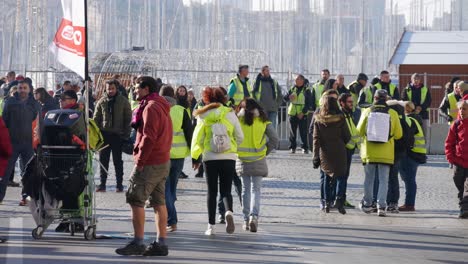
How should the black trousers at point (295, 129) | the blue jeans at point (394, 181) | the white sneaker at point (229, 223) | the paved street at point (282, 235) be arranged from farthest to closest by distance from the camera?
the black trousers at point (295, 129) < the blue jeans at point (394, 181) < the white sneaker at point (229, 223) < the paved street at point (282, 235)

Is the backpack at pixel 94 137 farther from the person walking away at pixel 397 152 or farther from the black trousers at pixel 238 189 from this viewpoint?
the person walking away at pixel 397 152

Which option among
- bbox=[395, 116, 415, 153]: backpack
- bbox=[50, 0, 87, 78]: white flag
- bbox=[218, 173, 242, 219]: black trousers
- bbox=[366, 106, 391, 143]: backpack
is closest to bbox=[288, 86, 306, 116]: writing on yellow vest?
bbox=[395, 116, 415, 153]: backpack

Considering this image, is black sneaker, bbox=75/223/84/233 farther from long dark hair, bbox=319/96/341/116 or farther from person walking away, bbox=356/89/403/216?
person walking away, bbox=356/89/403/216

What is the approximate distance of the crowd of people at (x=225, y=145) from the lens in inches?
476

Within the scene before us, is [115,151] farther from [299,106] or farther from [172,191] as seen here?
[299,106]

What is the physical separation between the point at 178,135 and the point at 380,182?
10.7 ft

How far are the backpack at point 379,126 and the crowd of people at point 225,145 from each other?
0.04 feet

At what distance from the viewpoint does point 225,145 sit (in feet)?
45.5

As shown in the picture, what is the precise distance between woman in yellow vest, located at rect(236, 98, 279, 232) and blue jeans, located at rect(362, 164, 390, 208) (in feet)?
7.87

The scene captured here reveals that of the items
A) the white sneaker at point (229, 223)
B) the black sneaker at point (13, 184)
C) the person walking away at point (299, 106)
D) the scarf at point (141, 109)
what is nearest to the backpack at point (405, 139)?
the white sneaker at point (229, 223)

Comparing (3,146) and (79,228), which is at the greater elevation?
(3,146)

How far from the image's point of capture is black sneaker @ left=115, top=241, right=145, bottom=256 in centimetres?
1186

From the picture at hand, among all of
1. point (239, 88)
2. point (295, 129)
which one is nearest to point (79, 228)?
point (239, 88)

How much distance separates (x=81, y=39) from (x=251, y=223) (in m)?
2.98
